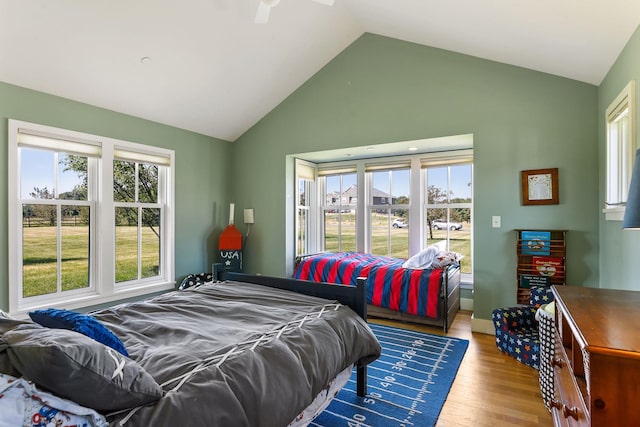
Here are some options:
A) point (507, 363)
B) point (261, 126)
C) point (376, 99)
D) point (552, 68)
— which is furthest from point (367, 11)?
point (507, 363)

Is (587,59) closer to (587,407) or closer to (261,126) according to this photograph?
(587,407)

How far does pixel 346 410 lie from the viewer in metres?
2.05

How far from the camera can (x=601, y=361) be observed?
904 millimetres

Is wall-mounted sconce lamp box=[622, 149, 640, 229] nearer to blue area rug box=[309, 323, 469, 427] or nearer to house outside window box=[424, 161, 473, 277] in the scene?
blue area rug box=[309, 323, 469, 427]

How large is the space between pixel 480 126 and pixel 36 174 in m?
4.56

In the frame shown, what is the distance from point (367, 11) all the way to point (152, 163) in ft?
10.2

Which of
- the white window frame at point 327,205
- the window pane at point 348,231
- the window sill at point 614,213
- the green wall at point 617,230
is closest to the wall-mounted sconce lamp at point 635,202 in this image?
the green wall at point 617,230

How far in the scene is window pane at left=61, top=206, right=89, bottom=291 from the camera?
335 centimetres

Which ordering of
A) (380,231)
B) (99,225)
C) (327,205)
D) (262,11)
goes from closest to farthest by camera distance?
(262,11), (99,225), (380,231), (327,205)

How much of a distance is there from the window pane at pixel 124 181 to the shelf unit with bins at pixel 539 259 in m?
4.38

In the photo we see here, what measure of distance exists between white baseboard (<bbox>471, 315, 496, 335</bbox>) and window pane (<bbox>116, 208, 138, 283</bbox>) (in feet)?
13.1

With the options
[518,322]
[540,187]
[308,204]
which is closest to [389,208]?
[308,204]

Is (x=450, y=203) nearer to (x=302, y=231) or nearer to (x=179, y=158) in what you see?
(x=302, y=231)

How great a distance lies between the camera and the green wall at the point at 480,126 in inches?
120
